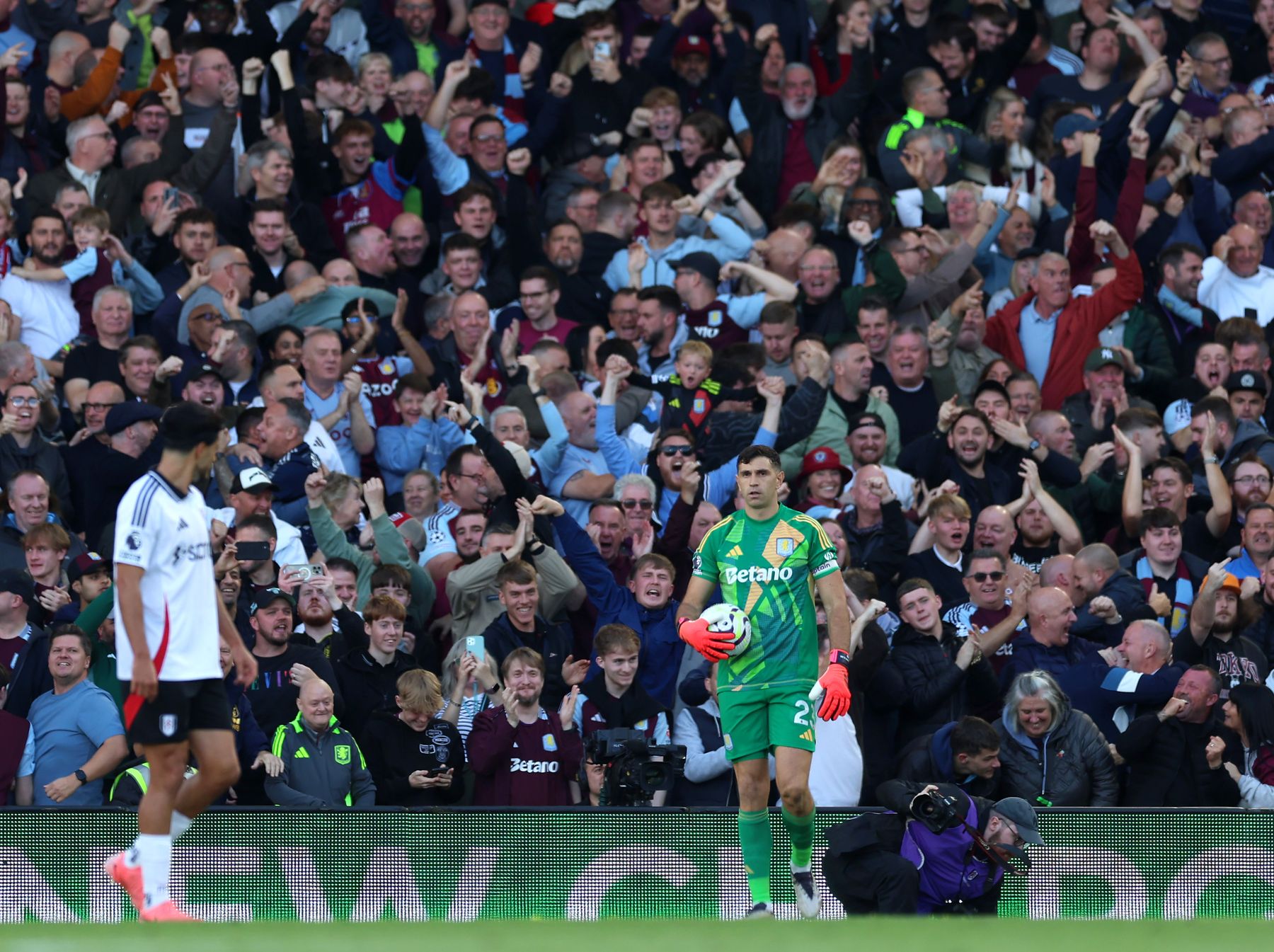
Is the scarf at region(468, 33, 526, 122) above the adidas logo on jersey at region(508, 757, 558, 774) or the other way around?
above

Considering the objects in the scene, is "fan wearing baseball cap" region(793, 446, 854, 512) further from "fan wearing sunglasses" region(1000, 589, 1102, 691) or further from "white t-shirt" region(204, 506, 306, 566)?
"white t-shirt" region(204, 506, 306, 566)

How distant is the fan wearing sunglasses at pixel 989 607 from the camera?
12367 mm

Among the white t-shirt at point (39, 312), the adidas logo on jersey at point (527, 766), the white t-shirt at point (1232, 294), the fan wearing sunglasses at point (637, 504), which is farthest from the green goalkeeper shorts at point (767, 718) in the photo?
the white t-shirt at point (1232, 294)

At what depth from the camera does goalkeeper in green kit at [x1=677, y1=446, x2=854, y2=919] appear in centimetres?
966

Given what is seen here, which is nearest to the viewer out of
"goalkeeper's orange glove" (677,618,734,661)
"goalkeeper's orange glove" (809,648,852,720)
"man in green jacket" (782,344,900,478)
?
"goalkeeper's orange glove" (809,648,852,720)

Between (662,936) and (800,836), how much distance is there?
2.24 meters

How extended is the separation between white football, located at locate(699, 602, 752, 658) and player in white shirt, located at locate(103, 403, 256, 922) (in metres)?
2.24

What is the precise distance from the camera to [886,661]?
11.7m

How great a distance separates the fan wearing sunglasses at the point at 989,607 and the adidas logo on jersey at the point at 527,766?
2.75 m

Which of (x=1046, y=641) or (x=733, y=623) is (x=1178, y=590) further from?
(x=733, y=623)

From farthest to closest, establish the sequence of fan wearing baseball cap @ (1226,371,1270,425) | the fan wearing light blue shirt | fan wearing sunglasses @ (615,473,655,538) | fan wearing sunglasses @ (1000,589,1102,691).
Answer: the fan wearing light blue shirt
fan wearing baseball cap @ (1226,371,1270,425)
fan wearing sunglasses @ (615,473,655,538)
fan wearing sunglasses @ (1000,589,1102,691)

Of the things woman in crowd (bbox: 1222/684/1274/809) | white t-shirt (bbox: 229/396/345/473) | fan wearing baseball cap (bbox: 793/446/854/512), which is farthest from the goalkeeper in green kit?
white t-shirt (bbox: 229/396/345/473)

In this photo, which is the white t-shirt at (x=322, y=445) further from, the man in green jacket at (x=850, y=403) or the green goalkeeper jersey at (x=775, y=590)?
the green goalkeeper jersey at (x=775, y=590)

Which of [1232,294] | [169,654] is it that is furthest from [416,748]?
[1232,294]
